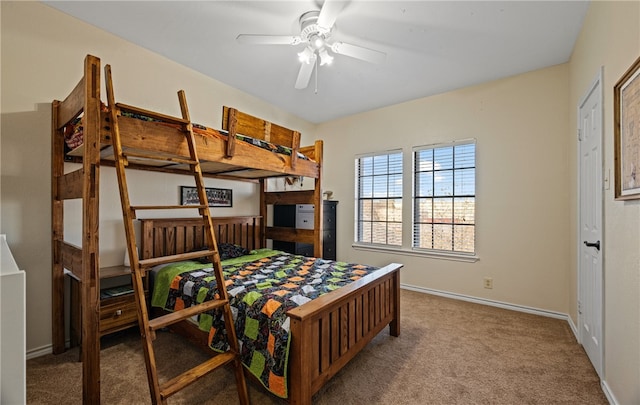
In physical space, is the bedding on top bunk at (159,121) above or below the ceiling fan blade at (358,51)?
below

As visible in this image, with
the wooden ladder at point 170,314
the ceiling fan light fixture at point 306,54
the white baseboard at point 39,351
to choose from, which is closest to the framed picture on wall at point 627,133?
the ceiling fan light fixture at point 306,54

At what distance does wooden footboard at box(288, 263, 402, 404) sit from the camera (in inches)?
63.1

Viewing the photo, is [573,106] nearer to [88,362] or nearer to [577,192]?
[577,192]

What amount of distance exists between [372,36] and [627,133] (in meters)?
2.04

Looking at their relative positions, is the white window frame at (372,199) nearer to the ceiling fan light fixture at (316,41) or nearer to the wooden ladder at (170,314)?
the ceiling fan light fixture at (316,41)

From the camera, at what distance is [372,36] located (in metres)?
2.68

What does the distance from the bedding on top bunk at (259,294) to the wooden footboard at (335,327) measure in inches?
4.0

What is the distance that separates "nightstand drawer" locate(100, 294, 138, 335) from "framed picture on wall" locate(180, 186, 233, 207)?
1.26 m

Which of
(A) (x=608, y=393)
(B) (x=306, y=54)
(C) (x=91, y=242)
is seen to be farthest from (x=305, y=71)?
(A) (x=608, y=393)

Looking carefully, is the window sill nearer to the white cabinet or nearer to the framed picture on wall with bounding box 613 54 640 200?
the framed picture on wall with bounding box 613 54 640 200

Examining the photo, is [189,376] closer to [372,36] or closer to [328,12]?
[328,12]

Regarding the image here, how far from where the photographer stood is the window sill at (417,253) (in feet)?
12.3

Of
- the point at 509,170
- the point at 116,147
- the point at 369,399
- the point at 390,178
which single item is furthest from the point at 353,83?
the point at 369,399

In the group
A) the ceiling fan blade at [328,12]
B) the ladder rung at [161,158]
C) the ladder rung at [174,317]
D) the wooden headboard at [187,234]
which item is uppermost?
the ceiling fan blade at [328,12]
